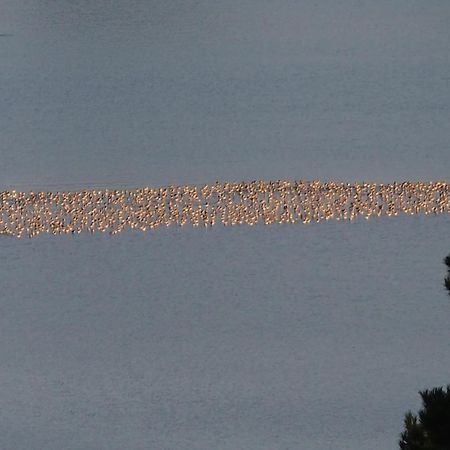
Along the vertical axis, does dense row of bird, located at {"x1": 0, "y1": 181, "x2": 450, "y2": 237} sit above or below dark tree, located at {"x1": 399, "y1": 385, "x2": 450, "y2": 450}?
above

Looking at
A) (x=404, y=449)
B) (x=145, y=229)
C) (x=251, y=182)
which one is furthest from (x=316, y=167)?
(x=404, y=449)

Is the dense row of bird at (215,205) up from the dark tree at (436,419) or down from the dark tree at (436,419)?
up

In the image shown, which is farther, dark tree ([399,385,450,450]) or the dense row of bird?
the dense row of bird

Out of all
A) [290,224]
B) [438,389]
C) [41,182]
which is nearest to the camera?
[438,389]

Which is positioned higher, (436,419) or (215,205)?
(215,205)

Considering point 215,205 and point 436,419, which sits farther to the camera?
point 215,205

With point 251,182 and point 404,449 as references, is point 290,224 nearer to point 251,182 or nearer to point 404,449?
point 251,182

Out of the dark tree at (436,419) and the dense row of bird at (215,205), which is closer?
the dark tree at (436,419)

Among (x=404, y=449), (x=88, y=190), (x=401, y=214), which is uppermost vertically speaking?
(x=88, y=190)
